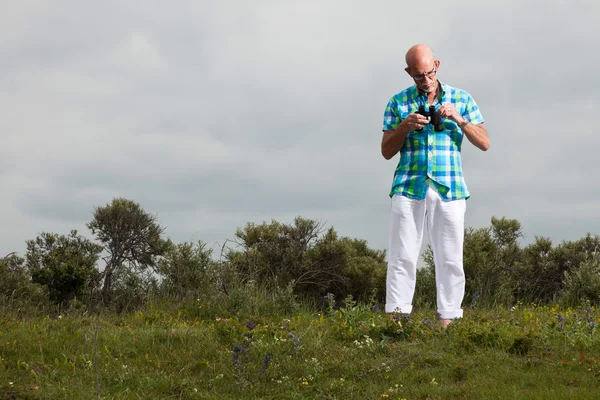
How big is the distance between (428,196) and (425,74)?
135 centimetres

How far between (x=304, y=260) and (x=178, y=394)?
26.2ft

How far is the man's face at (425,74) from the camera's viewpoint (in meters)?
6.88

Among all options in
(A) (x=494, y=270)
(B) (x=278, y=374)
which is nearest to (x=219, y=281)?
(B) (x=278, y=374)

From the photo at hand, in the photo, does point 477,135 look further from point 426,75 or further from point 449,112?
point 426,75

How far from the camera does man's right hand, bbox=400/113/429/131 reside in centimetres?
668

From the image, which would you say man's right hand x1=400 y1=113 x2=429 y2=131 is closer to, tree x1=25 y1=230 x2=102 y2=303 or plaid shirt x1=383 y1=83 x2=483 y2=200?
plaid shirt x1=383 y1=83 x2=483 y2=200

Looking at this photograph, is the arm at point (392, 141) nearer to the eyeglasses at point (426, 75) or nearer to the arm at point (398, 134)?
the arm at point (398, 134)

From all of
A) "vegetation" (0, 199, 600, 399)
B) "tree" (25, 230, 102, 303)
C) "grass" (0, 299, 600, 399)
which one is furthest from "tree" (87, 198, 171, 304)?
"grass" (0, 299, 600, 399)

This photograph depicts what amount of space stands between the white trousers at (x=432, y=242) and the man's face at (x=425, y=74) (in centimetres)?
114

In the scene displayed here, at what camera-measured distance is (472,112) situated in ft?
24.5

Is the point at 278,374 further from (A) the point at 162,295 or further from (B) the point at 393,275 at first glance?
(A) the point at 162,295

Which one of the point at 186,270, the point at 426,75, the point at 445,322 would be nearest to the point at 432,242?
the point at 445,322

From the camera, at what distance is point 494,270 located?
1280 cm

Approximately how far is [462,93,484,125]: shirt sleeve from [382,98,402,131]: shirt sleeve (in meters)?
0.81
